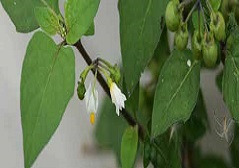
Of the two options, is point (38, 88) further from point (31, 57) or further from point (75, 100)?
point (75, 100)

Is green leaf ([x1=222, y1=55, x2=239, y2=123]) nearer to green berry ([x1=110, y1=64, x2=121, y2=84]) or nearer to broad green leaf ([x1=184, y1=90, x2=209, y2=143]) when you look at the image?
green berry ([x1=110, y1=64, x2=121, y2=84])

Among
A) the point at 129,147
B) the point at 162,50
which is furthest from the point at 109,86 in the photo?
the point at 162,50

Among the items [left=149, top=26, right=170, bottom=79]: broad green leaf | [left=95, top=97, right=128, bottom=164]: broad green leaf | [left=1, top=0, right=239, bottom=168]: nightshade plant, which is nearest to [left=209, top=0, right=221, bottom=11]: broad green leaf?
[left=1, top=0, right=239, bottom=168]: nightshade plant

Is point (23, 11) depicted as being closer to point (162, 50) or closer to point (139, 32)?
point (139, 32)

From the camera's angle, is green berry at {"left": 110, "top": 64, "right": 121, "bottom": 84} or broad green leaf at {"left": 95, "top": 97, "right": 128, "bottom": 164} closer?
green berry at {"left": 110, "top": 64, "right": 121, "bottom": 84}

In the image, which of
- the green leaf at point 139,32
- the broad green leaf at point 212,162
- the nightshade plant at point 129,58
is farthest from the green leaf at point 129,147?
the broad green leaf at point 212,162

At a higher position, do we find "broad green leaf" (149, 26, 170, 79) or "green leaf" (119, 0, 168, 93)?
"green leaf" (119, 0, 168, 93)
